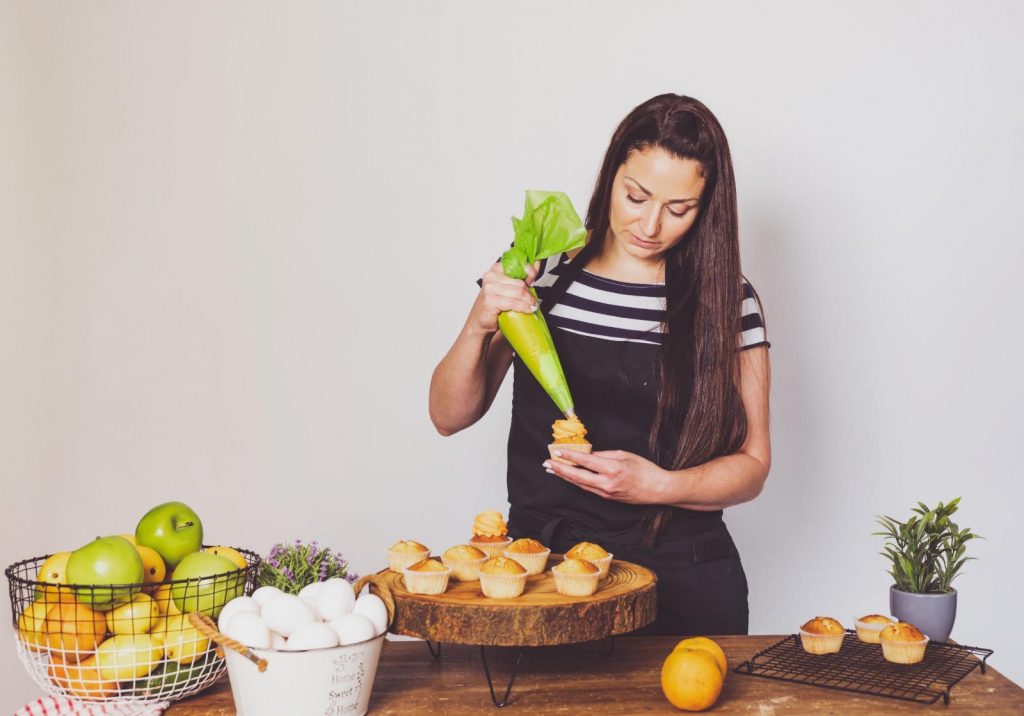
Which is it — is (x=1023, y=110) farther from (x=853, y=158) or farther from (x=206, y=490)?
(x=206, y=490)

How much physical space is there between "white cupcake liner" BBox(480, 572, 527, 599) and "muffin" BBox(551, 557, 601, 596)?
8cm

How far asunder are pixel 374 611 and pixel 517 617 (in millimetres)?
244

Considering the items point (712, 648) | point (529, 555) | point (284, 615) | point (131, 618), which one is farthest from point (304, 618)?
point (712, 648)

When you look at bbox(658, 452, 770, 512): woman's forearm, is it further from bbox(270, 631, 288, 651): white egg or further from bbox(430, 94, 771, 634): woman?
bbox(270, 631, 288, 651): white egg

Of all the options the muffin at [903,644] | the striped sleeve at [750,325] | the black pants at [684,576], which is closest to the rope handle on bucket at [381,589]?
the black pants at [684,576]

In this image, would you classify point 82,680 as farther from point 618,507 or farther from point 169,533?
point 618,507

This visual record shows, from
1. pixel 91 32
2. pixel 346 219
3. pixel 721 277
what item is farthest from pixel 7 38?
pixel 721 277

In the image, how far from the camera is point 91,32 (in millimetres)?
3984

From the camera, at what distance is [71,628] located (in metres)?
1.69

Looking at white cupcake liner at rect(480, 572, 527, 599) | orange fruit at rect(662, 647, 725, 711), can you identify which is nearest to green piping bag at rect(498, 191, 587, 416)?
white cupcake liner at rect(480, 572, 527, 599)

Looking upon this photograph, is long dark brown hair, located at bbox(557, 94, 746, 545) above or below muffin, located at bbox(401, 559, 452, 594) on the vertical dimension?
above

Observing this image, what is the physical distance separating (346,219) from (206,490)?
3.92 feet

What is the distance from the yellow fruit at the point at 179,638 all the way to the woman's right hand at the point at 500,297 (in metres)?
0.99

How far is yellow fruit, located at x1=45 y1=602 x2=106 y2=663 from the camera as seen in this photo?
1689mm
